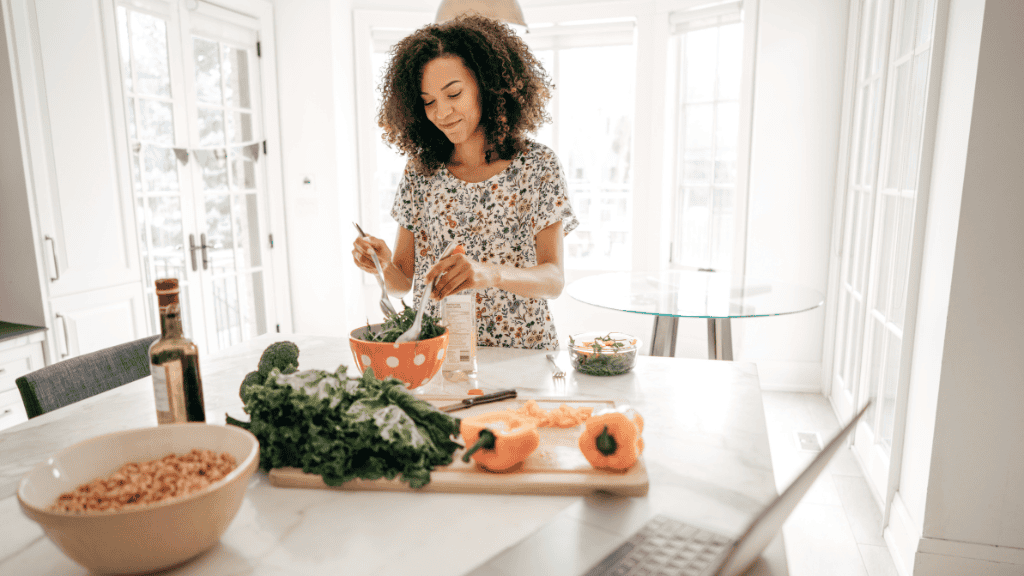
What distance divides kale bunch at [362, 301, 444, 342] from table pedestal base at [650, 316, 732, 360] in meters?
1.27

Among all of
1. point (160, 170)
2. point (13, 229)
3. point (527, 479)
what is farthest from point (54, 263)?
point (527, 479)

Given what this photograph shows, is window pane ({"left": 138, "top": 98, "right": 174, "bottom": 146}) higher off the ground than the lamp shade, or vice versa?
the lamp shade

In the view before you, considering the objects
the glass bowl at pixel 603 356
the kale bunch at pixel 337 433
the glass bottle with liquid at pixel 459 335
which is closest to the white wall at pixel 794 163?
the glass bowl at pixel 603 356

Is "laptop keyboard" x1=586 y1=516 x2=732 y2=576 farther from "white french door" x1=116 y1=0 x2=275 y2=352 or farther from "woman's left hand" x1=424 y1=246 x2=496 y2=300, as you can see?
"white french door" x1=116 y1=0 x2=275 y2=352

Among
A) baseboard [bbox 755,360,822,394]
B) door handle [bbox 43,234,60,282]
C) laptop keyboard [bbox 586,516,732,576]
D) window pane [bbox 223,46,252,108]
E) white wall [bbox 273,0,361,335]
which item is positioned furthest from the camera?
white wall [bbox 273,0,361,335]

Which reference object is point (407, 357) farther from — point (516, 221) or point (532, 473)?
point (516, 221)

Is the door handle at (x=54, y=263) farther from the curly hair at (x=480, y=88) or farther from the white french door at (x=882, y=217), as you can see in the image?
the white french door at (x=882, y=217)

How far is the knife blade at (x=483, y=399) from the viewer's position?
1.03 metres

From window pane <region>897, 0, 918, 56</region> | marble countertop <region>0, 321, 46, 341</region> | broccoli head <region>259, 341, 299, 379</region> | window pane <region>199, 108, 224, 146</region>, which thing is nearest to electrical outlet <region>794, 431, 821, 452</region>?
window pane <region>897, 0, 918, 56</region>

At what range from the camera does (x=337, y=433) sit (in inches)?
31.5

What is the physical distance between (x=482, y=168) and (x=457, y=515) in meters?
1.02

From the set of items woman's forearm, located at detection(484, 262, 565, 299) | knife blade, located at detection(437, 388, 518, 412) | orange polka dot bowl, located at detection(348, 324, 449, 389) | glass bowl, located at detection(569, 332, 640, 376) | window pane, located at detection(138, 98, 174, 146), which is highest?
window pane, located at detection(138, 98, 174, 146)

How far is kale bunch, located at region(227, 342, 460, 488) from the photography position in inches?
31.1

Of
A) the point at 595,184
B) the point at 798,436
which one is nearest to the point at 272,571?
the point at 798,436
